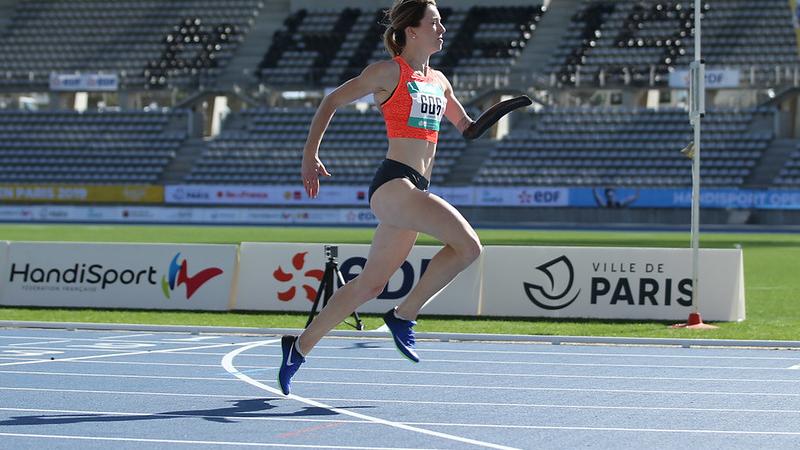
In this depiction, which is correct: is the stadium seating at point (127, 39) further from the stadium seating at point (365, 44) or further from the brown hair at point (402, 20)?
the brown hair at point (402, 20)

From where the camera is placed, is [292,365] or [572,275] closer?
[292,365]

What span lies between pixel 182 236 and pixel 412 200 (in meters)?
30.1

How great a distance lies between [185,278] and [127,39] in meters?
45.3

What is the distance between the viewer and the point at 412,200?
6.90 meters

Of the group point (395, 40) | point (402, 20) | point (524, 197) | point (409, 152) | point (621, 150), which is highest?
point (621, 150)

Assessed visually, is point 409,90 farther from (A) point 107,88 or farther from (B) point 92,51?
(B) point 92,51

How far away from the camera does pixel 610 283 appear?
14562mm

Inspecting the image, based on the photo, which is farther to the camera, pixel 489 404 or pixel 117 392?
pixel 117 392

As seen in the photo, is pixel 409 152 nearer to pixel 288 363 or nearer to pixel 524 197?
pixel 288 363

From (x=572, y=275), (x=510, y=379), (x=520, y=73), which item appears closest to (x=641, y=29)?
(x=520, y=73)

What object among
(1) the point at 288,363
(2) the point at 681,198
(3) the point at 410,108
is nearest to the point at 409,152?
(3) the point at 410,108

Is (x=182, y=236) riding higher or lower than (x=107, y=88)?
lower

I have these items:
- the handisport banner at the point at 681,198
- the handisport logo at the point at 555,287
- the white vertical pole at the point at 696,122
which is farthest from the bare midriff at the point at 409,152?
the handisport banner at the point at 681,198

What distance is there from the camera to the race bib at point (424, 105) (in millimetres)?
7059
